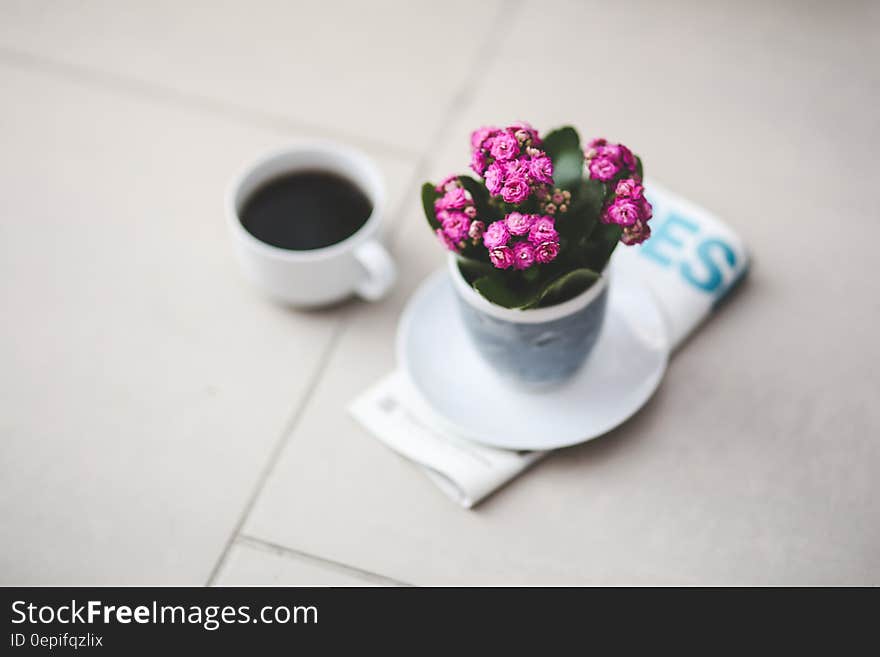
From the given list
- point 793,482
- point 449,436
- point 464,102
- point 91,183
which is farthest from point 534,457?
point 91,183

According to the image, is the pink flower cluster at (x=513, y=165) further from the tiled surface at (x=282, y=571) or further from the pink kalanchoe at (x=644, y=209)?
the tiled surface at (x=282, y=571)

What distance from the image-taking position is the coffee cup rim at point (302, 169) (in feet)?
2.47

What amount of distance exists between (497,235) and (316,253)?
0.83ft

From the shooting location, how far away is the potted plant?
Answer: 555 millimetres

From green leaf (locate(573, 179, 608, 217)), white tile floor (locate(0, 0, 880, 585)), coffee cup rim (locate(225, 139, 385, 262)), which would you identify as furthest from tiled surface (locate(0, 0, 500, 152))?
green leaf (locate(573, 179, 608, 217))

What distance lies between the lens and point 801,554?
0.68 m

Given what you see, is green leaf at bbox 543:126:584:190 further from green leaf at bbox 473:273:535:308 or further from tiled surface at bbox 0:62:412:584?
tiled surface at bbox 0:62:412:584

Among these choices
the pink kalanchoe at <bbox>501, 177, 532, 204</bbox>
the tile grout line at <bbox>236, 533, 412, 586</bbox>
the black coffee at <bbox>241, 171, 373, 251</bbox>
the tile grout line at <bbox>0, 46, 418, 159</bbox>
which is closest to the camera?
the pink kalanchoe at <bbox>501, 177, 532, 204</bbox>

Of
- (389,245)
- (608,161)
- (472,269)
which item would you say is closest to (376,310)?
(389,245)

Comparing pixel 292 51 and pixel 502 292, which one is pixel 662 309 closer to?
pixel 502 292

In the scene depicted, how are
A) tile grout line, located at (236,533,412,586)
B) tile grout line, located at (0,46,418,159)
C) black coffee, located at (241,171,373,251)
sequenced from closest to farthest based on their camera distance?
tile grout line, located at (236,533,412,586)
black coffee, located at (241,171,373,251)
tile grout line, located at (0,46,418,159)

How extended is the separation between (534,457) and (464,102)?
0.45m

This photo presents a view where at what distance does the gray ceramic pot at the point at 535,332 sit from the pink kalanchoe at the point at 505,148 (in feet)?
0.36
